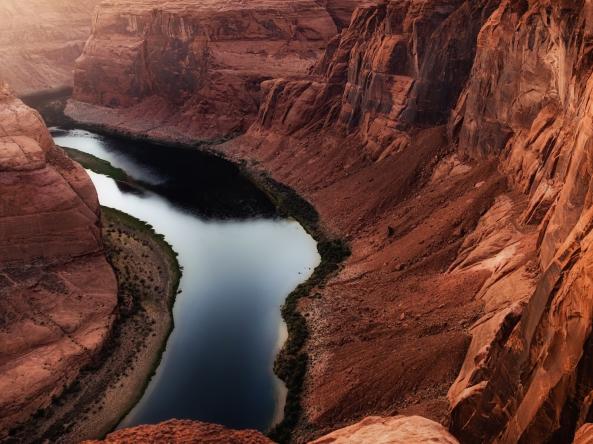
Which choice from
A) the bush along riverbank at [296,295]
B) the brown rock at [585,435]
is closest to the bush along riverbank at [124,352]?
the bush along riverbank at [296,295]

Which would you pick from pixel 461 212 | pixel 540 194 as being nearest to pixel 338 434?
pixel 540 194

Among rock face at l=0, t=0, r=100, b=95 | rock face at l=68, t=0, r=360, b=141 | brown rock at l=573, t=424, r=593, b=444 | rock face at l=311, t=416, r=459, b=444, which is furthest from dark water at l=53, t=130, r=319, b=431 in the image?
Answer: rock face at l=0, t=0, r=100, b=95

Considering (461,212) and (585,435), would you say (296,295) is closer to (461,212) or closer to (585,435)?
(461,212)

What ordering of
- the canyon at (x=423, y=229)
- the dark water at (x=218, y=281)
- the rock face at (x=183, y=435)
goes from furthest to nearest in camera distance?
the dark water at (x=218, y=281) → the rock face at (x=183, y=435) → the canyon at (x=423, y=229)

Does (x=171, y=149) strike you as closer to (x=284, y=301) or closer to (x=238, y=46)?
(x=238, y=46)

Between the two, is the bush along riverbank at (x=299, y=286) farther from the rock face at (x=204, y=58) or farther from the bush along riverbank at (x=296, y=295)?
the rock face at (x=204, y=58)
